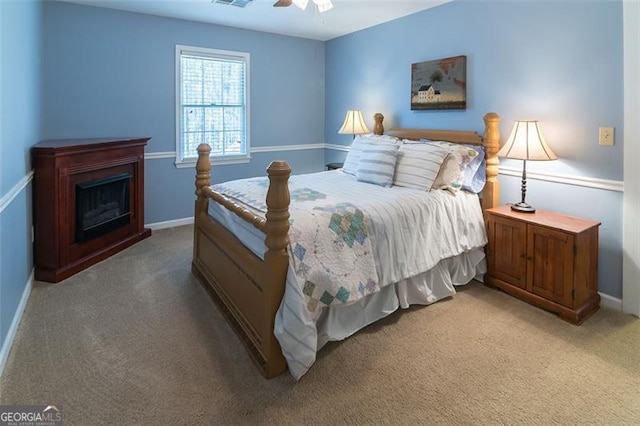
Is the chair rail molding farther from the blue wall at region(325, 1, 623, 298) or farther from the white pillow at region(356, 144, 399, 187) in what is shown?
the blue wall at region(325, 1, 623, 298)

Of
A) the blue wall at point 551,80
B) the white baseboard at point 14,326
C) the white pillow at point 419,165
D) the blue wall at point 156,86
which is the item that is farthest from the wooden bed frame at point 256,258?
the blue wall at point 156,86

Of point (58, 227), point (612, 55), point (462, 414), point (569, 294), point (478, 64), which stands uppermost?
point (478, 64)

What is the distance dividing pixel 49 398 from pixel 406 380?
1716 mm

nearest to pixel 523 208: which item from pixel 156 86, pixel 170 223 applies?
pixel 170 223

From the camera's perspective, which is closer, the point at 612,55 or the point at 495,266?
the point at 612,55

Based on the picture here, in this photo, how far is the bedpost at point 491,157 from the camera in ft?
10.5

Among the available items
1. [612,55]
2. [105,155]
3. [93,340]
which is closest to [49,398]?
[93,340]

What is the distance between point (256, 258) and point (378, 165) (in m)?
1.52

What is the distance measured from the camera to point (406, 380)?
1.97 metres

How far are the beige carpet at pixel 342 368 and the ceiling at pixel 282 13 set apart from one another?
291 cm

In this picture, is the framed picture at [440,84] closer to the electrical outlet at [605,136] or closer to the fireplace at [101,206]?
the electrical outlet at [605,136]

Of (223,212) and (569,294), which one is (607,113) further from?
(223,212)

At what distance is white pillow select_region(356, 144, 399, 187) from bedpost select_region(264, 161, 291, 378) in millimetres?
1438

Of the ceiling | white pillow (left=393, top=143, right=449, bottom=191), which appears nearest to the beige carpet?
white pillow (left=393, top=143, right=449, bottom=191)
